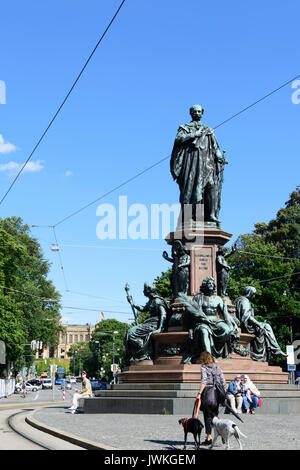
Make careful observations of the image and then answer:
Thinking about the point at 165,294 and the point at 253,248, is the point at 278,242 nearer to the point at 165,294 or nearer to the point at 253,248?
the point at 253,248

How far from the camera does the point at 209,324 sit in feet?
60.3

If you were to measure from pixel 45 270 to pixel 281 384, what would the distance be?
5387 centimetres

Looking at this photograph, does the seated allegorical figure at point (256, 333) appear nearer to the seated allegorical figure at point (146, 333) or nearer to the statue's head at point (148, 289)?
the seated allegorical figure at point (146, 333)

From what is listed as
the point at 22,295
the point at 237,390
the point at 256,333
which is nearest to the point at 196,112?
the point at 256,333

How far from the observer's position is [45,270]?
70625 mm

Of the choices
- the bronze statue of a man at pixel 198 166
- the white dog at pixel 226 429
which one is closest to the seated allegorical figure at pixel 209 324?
the bronze statue of a man at pixel 198 166

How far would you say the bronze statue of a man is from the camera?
2172 cm

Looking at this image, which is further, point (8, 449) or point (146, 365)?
point (146, 365)

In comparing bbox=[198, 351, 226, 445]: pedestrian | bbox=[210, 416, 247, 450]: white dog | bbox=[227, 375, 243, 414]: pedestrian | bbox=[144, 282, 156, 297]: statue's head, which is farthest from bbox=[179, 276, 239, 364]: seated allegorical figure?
bbox=[210, 416, 247, 450]: white dog

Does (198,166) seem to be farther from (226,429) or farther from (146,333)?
(226,429)

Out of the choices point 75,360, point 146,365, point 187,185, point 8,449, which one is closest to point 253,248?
point 187,185

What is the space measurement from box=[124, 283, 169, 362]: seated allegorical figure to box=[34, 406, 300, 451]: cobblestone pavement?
3.63 meters

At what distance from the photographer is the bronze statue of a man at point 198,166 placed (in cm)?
2172

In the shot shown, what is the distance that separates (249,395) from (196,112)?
10.5m
